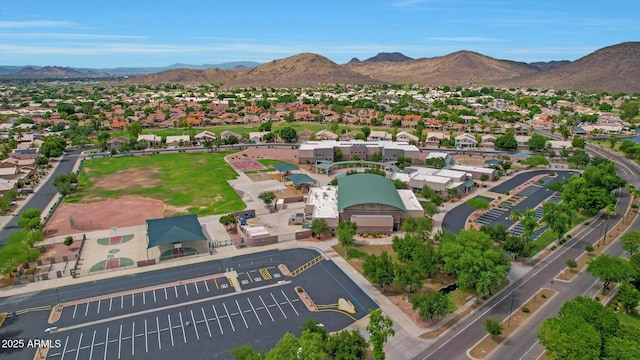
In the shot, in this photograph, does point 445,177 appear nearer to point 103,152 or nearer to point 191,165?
point 191,165

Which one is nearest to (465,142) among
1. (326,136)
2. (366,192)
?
(326,136)

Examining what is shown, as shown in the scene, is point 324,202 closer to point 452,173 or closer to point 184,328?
point 452,173

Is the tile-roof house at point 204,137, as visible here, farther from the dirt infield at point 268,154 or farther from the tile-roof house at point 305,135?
the tile-roof house at point 305,135

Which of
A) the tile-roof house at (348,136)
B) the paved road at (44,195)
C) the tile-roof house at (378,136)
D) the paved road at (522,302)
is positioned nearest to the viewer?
the paved road at (522,302)

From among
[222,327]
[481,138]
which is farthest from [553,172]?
[222,327]

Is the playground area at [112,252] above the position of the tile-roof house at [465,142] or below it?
below

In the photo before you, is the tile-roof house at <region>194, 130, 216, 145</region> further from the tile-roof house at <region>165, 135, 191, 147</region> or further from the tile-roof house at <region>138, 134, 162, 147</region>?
the tile-roof house at <region>138, 134, 162, 147</region>

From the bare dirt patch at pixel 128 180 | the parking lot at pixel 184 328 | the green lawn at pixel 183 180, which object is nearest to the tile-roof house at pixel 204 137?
the green lawn at pixel 183 180
